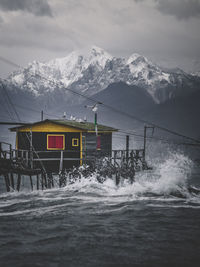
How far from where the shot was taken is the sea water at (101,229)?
1130 centimetres

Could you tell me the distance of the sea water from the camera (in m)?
11.3

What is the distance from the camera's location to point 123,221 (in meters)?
16.0

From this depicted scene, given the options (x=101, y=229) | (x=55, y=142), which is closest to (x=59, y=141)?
(x=55, y=142)

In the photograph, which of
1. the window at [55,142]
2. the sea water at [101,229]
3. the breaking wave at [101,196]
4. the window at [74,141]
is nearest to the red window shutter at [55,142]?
the window at [55,142]

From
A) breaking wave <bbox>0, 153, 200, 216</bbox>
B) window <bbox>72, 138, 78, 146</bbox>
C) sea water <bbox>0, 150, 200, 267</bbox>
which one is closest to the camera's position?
sea water <bbox>0, 150, 200, 267</bbox>

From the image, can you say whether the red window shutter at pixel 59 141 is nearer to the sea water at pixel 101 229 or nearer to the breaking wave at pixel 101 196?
the breaking wave at pixel 101 196

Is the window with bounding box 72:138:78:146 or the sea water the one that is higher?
the window with bounding box 72:138:78:146

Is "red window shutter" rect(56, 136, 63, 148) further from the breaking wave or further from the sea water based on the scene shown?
the sea water

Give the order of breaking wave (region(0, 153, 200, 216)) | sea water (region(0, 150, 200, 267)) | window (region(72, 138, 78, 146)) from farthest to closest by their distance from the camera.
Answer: window (region(72, 138, 78, 146)) < breaking wave (region(0, 153, 200, 216)) < sea water (region(0, 150, 200, 267))

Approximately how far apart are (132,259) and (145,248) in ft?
3.77

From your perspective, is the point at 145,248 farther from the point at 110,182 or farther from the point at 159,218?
the point at 110,182

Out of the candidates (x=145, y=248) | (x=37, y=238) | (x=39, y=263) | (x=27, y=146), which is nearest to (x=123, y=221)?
(x=145, y=248)

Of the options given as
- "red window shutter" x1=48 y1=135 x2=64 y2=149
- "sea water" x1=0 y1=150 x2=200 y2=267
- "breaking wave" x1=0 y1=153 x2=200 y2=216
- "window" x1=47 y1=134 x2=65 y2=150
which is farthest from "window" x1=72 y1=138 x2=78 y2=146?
"sea water" x1=0 y1=150 x2=200 y2=267

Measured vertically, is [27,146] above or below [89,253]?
above
